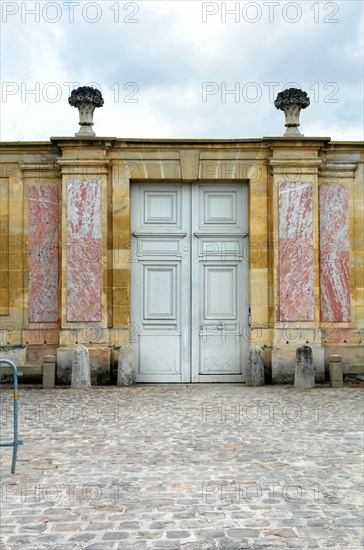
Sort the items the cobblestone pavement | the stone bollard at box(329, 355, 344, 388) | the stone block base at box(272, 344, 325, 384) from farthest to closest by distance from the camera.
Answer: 1. the stone block base at box(272, 344, 325, 384)
2. the stone bollard at box(329, 355, 344, 388)
3. the cobblestone pavement

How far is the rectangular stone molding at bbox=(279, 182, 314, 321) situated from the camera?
450 inches

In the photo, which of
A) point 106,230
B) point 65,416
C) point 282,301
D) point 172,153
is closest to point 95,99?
point 172,153

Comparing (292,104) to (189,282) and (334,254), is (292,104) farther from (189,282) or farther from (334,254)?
(189,282)

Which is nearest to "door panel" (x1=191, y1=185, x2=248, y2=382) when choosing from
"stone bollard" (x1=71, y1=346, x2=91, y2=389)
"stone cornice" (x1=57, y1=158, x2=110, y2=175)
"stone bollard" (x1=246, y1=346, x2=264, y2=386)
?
"stone bollard" (x1=246, y1=346, x2=264, y2=386)

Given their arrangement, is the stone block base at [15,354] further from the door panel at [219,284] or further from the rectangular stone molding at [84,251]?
the door panel at [219,284]

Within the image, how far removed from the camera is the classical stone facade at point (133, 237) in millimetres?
11414

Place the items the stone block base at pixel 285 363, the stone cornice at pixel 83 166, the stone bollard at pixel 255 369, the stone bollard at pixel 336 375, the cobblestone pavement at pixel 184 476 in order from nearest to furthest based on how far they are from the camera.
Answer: the cobblestone pavement at pixel 184 476 < the stone bollard at pixel 336 375 < the stone bollard at pixel 255 369 < the stone block base at pixel 285 363 < the stone cornice at pixel 83 166

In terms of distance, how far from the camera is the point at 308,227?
37.8 feet

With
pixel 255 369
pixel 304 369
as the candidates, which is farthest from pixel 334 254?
pixel 255 369

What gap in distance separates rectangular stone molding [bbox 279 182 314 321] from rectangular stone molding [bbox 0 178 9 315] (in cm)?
501

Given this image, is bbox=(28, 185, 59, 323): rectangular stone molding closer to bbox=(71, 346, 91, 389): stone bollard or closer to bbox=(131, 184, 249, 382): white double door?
bbox=(71, 346, 91, 389): stone bollard

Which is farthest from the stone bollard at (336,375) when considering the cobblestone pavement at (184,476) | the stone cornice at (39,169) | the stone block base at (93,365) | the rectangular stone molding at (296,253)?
the stone cornice at (39,169)

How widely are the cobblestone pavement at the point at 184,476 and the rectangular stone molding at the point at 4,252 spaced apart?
113 inches

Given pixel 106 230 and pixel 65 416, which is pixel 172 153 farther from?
pixel 65 416
